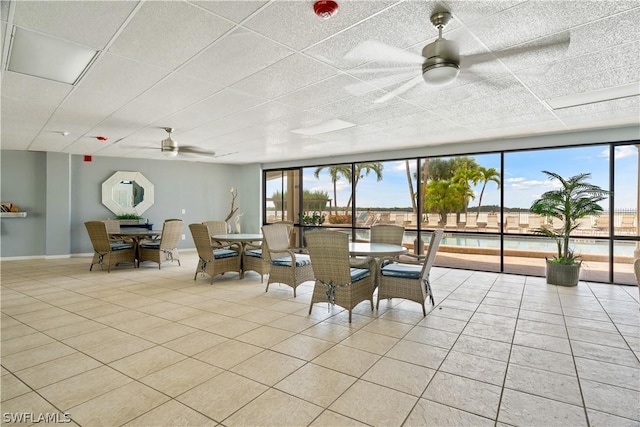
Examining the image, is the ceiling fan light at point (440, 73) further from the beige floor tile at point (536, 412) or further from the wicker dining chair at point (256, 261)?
the wicker dining chair at point (256, 261)

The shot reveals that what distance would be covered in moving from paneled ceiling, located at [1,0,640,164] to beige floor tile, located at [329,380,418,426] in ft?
8.18

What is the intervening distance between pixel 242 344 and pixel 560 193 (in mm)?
5386

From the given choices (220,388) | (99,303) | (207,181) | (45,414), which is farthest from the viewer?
(207,181)

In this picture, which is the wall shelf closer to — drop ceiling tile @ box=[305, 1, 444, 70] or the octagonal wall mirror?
the octagonal wall mirror

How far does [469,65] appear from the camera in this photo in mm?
3064

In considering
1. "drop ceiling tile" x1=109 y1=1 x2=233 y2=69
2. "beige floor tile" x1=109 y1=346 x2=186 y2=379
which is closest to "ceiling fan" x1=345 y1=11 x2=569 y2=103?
"drop ceiling tile" x1=109 y1=1 x2=233 y2=69

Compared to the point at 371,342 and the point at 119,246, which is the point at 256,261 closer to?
the point at 371,342

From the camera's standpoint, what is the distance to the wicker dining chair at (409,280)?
12.2 feet

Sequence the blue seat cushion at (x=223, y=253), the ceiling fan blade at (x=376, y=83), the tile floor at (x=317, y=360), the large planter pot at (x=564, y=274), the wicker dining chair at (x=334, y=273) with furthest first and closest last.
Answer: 1. the blue seat cushion at (x=223, y=253)
2. the large planter pot at (x=564, y=274)
3. the wicker dining chair at (x=334, y=273)
4. the ceiling fan blade at (x=376, y=83)
5. the tile floor at (x=317, y=360)

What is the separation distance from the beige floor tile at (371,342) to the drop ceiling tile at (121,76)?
3.06 metres

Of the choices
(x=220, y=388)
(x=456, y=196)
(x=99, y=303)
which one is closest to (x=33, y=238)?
(x=99, y=303)

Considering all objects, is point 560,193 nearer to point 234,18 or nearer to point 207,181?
point 234,18

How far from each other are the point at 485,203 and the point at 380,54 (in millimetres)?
10313

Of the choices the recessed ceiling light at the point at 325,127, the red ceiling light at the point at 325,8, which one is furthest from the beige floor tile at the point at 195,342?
the recessed ceiling light at the point at 325,127
